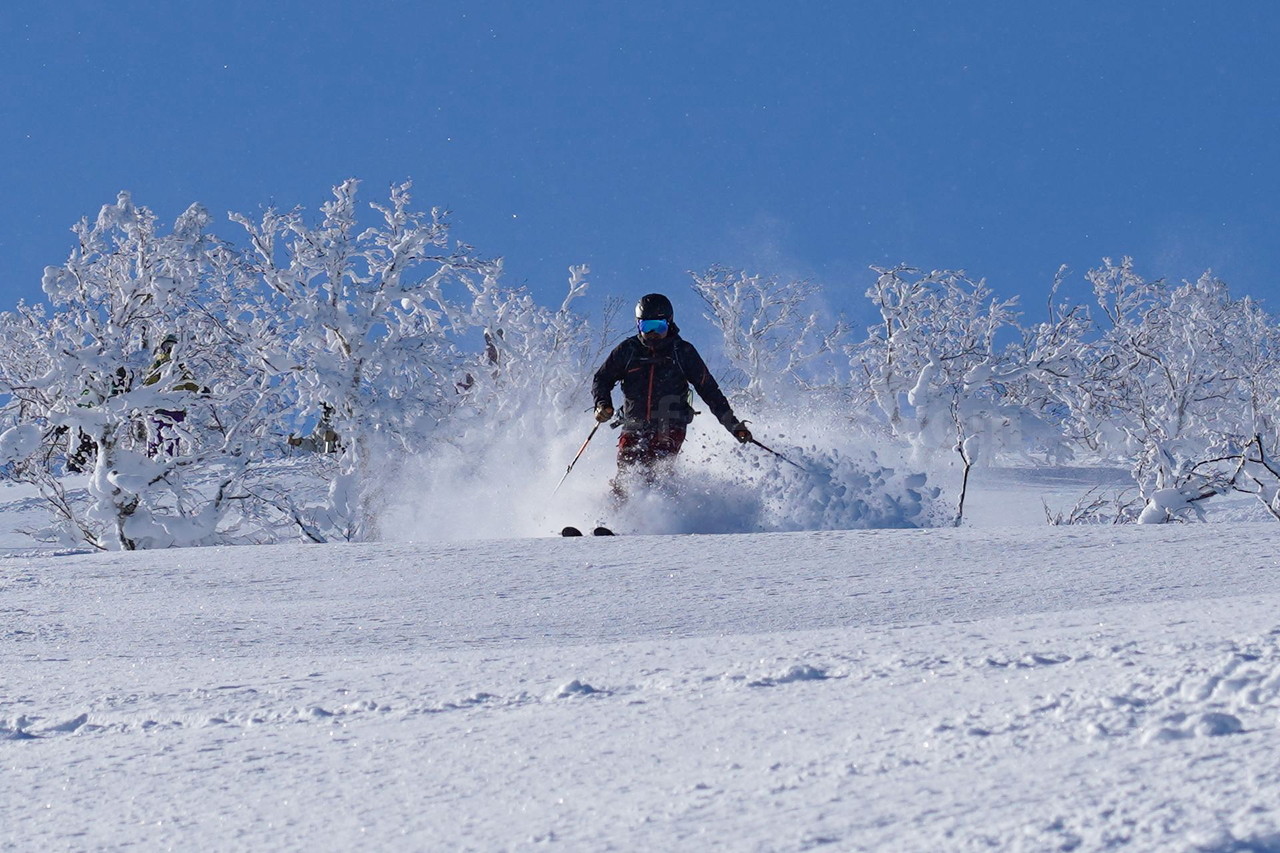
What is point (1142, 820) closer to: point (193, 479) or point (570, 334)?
point (193, 479)

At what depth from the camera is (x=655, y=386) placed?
9.18 m

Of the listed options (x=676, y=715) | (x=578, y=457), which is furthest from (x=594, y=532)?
(x=676, y=715)

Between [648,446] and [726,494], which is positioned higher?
[648,446]

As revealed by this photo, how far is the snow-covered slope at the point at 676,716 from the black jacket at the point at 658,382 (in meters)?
4.14

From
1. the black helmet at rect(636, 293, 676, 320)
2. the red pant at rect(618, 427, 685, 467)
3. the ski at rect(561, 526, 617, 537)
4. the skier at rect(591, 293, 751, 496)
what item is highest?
the black helmet at rect(636, 293, 676, 320)

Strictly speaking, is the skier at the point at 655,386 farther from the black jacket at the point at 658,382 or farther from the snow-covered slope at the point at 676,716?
the snow-covered slope at the point at 676,716

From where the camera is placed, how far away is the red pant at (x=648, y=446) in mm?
9016

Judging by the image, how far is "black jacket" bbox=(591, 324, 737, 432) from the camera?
916 centimetres

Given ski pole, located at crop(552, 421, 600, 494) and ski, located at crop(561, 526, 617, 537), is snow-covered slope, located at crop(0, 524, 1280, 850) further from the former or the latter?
ski pole, located at crop(552, 421, 600, 494)

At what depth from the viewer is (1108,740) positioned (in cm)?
189

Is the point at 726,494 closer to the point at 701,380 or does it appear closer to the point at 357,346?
the point at 701,380

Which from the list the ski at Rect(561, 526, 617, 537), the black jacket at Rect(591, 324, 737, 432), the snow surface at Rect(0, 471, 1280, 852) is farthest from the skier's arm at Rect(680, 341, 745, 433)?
the snow surface at Rect(0, 471, 1280, 852)

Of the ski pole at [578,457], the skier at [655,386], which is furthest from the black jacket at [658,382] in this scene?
the ski pole at [578,457]

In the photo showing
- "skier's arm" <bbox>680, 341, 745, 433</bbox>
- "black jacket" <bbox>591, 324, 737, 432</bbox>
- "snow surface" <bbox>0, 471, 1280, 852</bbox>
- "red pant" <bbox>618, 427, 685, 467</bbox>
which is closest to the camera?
"snow surface" <bbox>0, 471, 1280, 852</bbox>
